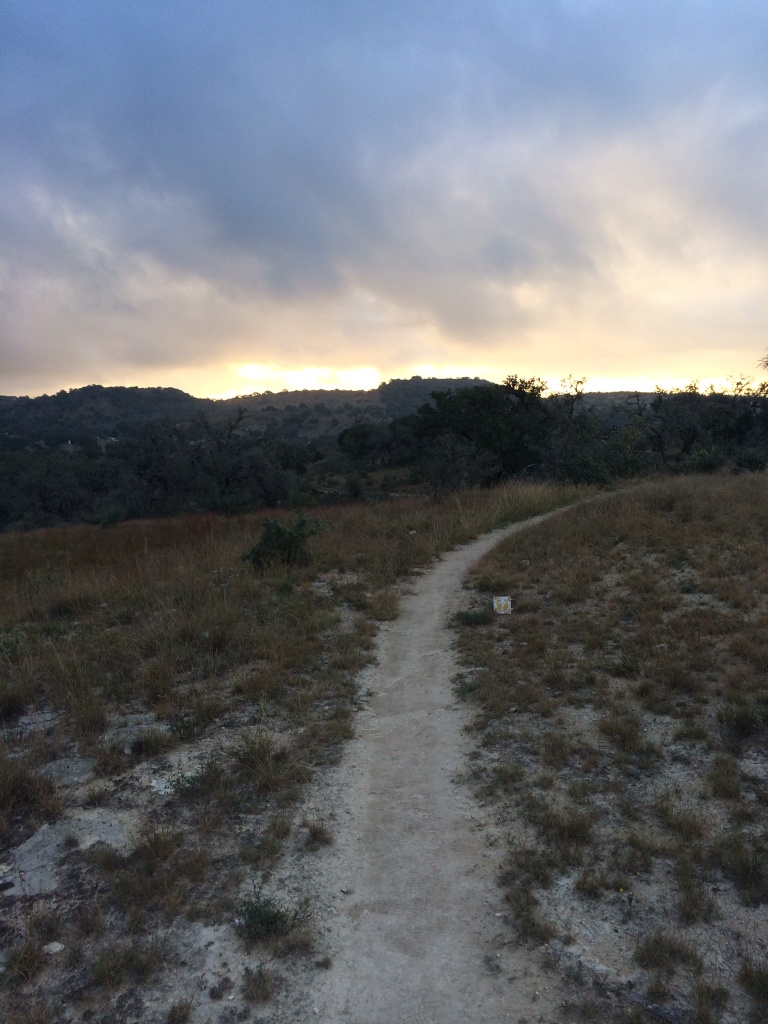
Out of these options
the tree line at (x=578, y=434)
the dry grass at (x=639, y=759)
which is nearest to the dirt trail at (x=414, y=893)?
the dry grass at (x=639, y=759)

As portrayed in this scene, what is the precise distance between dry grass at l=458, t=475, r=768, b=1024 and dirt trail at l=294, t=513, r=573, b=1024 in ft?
0.71

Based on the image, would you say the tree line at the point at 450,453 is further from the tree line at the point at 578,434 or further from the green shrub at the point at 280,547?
the green shrub at the point at 280,547

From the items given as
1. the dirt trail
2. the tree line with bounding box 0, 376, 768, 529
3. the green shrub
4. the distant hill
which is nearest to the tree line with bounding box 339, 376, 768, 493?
A: the tree line with bounding box 0, 376, 768, 529

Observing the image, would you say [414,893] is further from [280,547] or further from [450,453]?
[450,453]

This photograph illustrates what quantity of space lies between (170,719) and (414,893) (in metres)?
2.85

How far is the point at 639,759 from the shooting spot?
4.89 metres

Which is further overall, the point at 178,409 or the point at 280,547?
the point at 178,409

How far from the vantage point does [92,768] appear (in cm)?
495

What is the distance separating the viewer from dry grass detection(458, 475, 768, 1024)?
3.29m

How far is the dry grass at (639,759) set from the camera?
3291 millimetres

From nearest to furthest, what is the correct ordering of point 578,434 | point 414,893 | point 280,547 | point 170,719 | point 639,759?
point 414,893 < point 639,759 < point 170,719 < point 280,547 < point 578,434

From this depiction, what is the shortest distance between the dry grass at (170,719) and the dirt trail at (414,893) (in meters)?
0.25

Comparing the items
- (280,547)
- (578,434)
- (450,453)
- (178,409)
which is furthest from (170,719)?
(178,409)

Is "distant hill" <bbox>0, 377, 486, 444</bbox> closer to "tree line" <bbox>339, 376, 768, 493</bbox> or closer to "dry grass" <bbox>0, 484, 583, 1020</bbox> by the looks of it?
"tree line" <bbox>339, 376, 768, 493</bbox>
